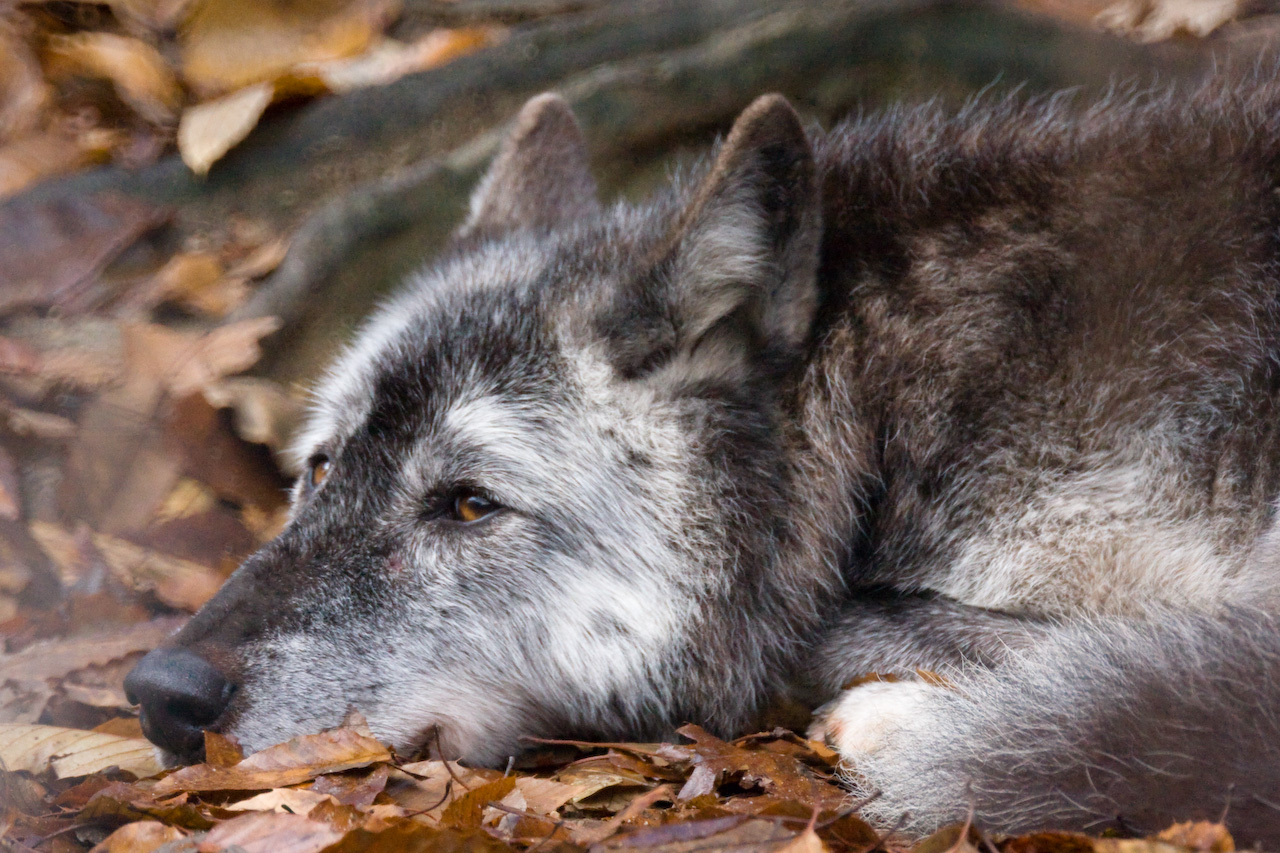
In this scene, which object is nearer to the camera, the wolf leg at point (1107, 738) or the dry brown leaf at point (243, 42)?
the wolf leg at point (1107, 738)

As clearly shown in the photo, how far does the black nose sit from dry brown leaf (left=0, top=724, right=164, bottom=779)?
14 centimetres

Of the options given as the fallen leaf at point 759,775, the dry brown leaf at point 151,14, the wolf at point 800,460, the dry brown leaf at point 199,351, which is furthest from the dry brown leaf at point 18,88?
the fallen leaf at point 759,775

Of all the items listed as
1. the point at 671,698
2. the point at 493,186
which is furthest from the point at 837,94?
the point at 671,698

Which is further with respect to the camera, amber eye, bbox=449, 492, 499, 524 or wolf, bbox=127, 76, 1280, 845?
amber eye, bbox=449, 492, 499, 524

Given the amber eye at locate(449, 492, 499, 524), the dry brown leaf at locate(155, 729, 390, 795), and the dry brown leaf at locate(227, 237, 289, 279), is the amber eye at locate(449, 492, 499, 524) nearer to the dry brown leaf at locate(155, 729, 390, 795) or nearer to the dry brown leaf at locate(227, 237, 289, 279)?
the dry brown leaf at locate(155, 729, 390, 795)

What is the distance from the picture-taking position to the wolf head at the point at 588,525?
2.79 meters

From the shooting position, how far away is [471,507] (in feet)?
9.72

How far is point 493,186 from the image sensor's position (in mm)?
4055

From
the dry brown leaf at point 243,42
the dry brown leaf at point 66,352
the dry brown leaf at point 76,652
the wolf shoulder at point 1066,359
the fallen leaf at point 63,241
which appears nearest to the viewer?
the wolf shoulder at point 1066,359

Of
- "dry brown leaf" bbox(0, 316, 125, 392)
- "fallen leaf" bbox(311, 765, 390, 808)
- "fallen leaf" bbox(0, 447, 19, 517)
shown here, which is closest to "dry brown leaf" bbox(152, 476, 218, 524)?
"fallen leaf" bbox(0, 447, 19, 517)

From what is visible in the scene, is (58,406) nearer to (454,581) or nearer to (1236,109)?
(454,581)

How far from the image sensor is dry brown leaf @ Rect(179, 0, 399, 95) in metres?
5.63

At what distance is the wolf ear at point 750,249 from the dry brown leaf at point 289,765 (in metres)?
1.35

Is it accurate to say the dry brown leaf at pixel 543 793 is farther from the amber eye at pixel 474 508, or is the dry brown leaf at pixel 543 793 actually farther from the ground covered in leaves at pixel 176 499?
the amber eye at pixel 474 508
